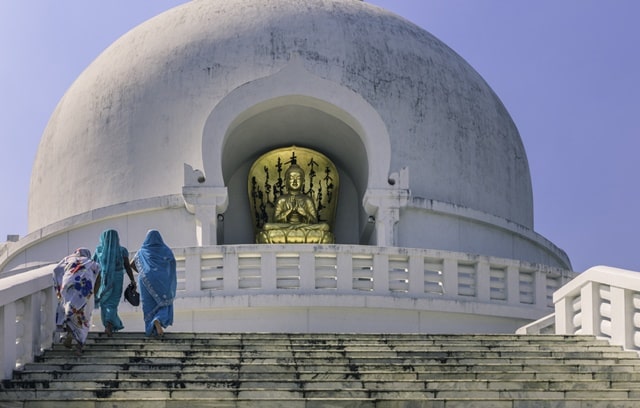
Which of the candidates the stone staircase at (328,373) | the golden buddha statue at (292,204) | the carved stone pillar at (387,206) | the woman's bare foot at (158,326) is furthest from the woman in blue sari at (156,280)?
the golden buddha statue at (292,204)

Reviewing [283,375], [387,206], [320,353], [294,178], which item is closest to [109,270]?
[320,353]

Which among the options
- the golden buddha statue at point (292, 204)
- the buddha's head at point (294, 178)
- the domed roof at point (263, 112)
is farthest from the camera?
the buddha's head at point (294, 178)

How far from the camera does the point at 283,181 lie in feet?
66.6

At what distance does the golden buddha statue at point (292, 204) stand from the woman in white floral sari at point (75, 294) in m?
8.79

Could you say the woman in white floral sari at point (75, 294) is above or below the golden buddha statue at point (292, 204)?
below

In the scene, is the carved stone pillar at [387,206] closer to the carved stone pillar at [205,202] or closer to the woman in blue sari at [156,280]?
the carved stone pillar at [205,202]

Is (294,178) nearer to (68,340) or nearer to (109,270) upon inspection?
(109,270)

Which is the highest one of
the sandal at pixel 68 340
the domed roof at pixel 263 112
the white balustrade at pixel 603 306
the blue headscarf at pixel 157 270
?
the domed roof at pixel 263 112

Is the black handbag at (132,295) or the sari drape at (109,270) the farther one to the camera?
the black handbag at (132,295)

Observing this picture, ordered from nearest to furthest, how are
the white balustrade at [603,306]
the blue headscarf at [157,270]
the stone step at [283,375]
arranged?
the stone step at [283,375]
the white balustrade at [603,306]
the blue headscarf at [157,270]

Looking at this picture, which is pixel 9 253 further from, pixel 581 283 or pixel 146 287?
pixel 581 283

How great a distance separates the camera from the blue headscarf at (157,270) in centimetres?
1214

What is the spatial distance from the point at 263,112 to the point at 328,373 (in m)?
10.2

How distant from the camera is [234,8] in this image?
20.2 m
